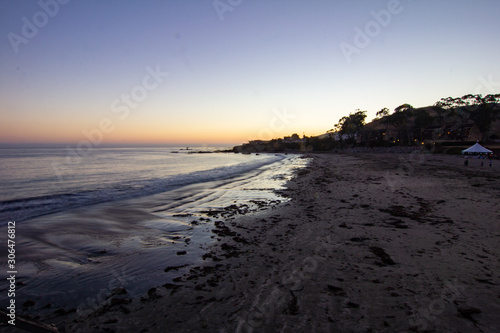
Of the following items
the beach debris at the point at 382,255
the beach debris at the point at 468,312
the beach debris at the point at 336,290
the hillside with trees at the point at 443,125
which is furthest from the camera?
the hillside with trees at the point at 443,125

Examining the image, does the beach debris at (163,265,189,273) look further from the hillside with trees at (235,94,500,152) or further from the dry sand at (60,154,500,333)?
the hillside with trees at (235,94,500,152)

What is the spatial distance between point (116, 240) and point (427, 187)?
1747 centimetres

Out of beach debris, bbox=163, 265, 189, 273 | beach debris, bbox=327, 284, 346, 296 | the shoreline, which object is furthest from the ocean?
beach debris, bbox=327, 284, 346, 296

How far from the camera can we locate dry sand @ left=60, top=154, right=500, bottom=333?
3455 millimetres

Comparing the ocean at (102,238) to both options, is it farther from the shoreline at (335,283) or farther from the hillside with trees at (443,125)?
the hillside with trees at (443,125)

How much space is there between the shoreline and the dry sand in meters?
0.02

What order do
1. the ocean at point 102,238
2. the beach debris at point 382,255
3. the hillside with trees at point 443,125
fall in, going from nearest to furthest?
the ocean at point 102,238
the beach debris at point 382,255
the hillside with trees at point 443,125

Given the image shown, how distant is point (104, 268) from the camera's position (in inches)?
220

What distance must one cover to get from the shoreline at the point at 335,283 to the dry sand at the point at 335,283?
0.06 feet

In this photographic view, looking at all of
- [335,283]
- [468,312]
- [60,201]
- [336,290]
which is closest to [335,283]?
[335,283]

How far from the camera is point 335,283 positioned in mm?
4480

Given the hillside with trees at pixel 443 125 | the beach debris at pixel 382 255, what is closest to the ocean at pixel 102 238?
the beach debris at pixel 382 255

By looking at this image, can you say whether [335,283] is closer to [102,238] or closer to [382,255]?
[382,255]

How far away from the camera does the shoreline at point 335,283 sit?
3465 mm
